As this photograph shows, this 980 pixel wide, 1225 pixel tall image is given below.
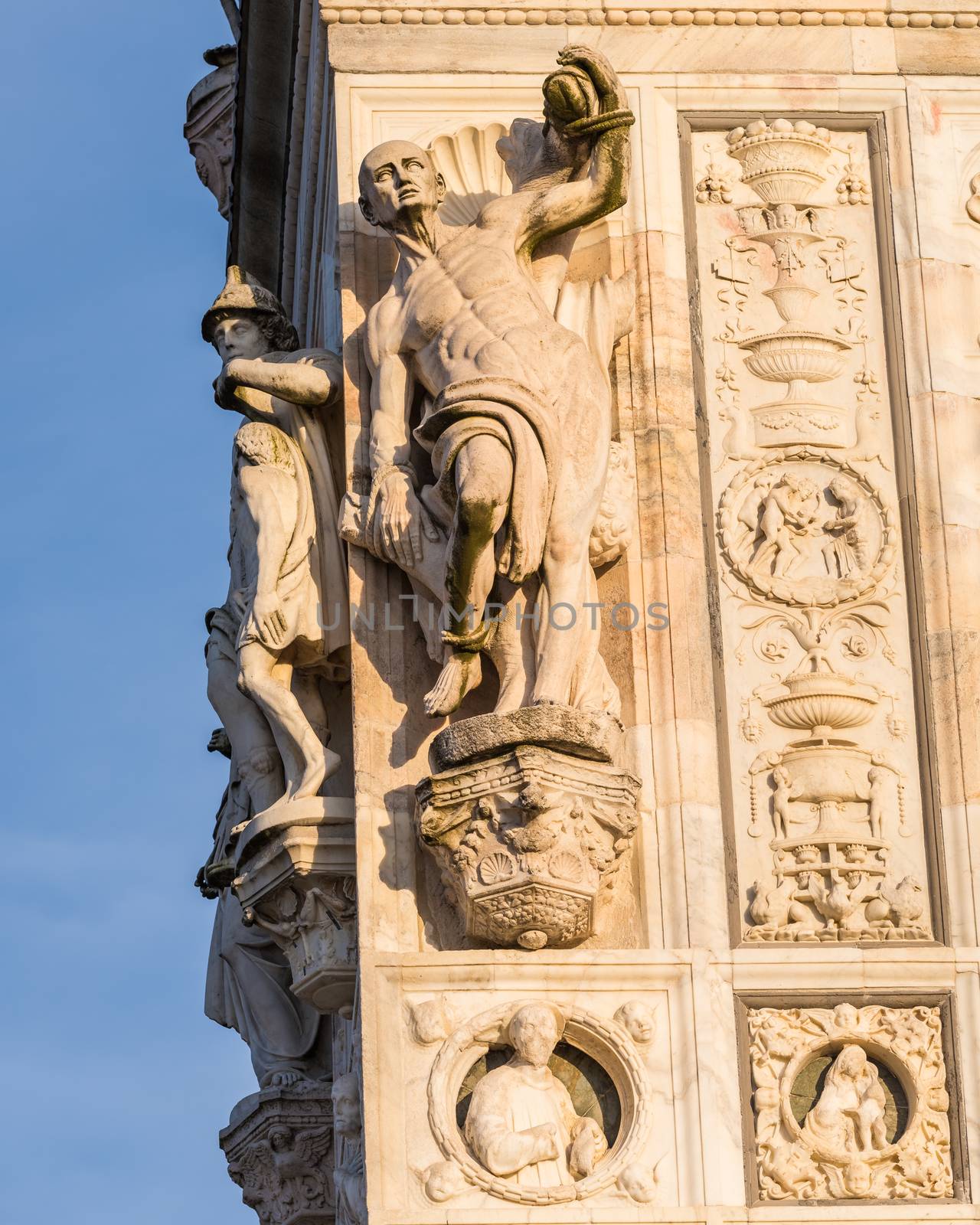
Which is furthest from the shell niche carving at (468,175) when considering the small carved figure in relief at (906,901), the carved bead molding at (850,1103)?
the carved bead molding at (850,1103)

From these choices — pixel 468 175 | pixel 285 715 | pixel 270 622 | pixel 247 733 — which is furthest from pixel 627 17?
pixel 247 733

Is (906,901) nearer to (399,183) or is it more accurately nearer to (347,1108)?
(347,1108)

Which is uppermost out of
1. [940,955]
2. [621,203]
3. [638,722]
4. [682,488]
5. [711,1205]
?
[621,203]

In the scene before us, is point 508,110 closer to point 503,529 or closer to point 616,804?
point 503,529

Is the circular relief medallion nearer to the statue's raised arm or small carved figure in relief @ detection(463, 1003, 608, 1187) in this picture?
the statue's raised arm

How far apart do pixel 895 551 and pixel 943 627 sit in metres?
0.37

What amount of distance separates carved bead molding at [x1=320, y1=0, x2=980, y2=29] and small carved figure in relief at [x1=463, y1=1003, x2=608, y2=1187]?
413 centimetres

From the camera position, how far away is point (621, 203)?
13.8 metres

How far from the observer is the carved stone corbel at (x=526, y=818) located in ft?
42.1

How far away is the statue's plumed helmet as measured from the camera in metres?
15.3

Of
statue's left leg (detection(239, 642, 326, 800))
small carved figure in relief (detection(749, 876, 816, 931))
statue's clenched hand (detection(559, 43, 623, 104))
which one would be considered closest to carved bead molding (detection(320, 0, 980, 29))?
statue's clenched hand (detection(559, 43, 623, 104))

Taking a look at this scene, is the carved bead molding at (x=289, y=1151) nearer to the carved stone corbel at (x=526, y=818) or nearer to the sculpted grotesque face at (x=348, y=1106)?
the sculpted grotesque face at (x=348, y=1106)

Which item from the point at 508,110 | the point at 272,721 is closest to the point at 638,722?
the point at 272,721

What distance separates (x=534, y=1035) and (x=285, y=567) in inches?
89.5
